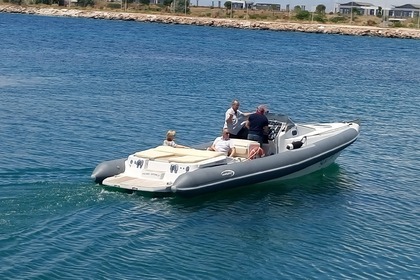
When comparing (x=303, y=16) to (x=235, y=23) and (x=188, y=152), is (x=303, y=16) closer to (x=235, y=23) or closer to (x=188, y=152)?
(x=235, y=23)

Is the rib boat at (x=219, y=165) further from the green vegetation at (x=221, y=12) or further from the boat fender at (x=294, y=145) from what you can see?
the green vegetation at (x=221, y=12)

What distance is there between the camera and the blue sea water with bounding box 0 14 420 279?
50.4 feet

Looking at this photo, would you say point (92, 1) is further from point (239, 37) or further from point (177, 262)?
→ point (177, 262)

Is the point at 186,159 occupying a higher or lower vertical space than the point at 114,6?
lower

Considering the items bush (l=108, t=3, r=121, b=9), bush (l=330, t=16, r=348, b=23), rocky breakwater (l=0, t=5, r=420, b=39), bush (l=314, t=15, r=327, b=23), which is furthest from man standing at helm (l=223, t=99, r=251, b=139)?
bush (l=108, t=3, r=121, b=9)

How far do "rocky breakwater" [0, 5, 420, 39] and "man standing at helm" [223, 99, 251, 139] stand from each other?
3582 inches

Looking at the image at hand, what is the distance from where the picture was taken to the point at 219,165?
19297 mm

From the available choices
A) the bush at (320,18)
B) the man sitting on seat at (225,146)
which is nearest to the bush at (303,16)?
the bush at (320,18)

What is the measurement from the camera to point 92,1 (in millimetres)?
142000

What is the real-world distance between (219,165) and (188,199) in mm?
1202

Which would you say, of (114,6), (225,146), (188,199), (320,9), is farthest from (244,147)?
(320,9)

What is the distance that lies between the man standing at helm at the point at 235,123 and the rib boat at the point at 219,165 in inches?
27.3

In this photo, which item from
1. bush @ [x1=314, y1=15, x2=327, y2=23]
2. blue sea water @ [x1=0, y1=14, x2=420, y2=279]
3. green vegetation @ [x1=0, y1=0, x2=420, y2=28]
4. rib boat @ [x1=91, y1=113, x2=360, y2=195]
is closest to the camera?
blue sea water @ [x1=0, y1=14, x2=420, y2=279]

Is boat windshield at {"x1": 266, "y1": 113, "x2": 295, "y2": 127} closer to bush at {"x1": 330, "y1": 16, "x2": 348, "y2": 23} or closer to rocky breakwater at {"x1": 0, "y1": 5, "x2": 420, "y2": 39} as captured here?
rocky breakwater at {"x1": 0, "y1": 5, "x2": 420, "y2": 39}
